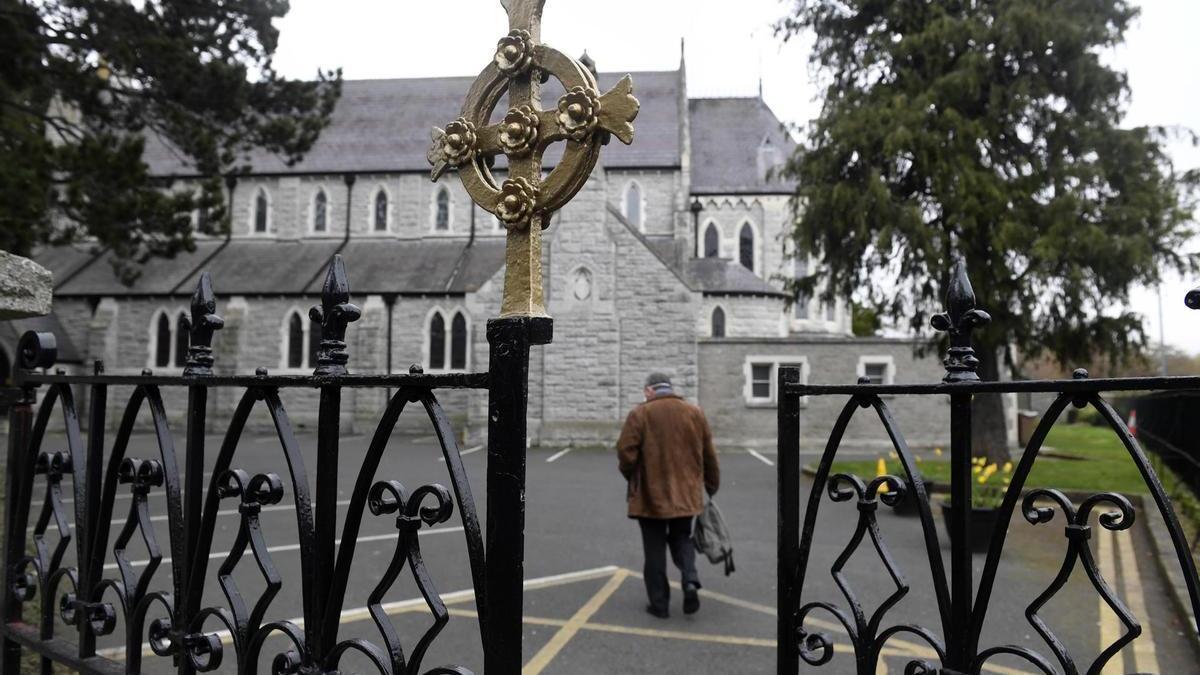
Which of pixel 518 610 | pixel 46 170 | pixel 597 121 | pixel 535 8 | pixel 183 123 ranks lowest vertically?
pixel 518 610

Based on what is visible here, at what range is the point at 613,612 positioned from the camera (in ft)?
17.8

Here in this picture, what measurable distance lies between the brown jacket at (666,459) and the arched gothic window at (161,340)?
83.0 feet

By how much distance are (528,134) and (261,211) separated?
32297 millimetres

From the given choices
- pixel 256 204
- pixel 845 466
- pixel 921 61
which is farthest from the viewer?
pixel 256 204

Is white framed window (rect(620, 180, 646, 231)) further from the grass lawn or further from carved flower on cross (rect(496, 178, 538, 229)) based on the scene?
carved flower on cross (rect(496, 178, 538, 229))

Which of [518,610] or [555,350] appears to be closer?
[518,610]

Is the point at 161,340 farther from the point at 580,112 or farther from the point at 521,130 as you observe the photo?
the point at 580,112

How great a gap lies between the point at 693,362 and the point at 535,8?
18.4 metres

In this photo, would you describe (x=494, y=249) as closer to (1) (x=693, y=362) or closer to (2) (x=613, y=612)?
(1) (x=693, y=362)

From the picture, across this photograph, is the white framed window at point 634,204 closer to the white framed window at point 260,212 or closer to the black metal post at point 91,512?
the white framed window at point 260,212

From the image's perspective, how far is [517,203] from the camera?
5.03 ft

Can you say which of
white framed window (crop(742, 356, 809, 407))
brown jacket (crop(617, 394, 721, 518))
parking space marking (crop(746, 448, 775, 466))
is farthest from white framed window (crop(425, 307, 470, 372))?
brown jacket (crop(617, 394, 721, 518))

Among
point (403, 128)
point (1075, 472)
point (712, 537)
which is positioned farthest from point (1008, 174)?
point (403, 128)

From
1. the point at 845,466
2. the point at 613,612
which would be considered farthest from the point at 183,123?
the point at 845,466
